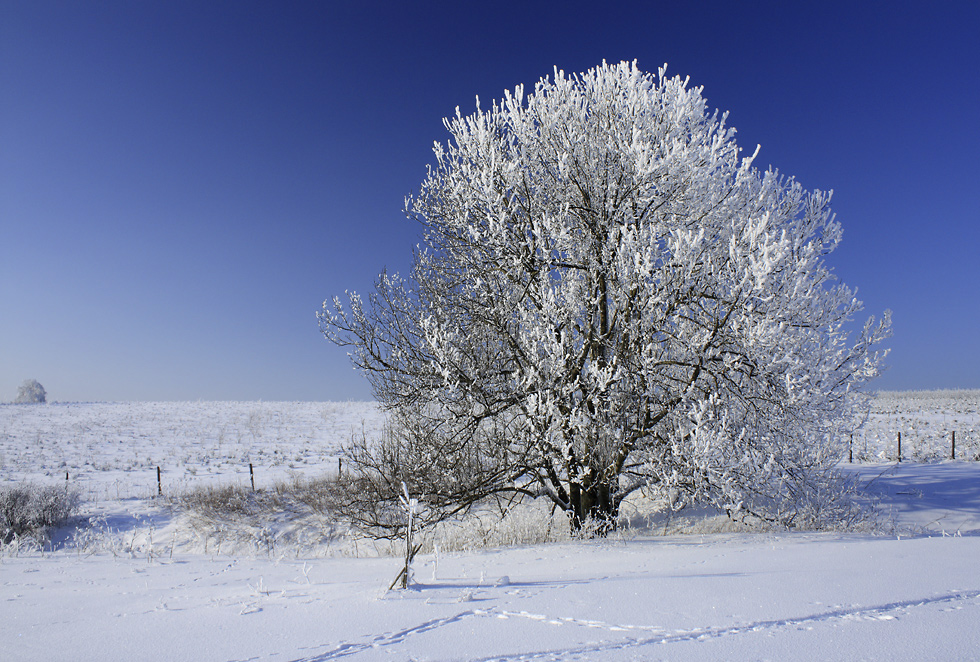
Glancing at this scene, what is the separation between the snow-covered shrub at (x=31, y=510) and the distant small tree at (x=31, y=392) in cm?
7319

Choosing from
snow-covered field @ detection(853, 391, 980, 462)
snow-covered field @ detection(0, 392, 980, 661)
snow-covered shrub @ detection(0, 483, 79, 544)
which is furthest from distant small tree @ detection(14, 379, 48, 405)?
snow-covered field @ detection(853, 391, 980, 462)

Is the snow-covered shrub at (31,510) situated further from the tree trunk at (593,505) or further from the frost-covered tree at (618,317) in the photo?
the tree trunk at (593,505)

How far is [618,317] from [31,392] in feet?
290

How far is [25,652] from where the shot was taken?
7.86ft

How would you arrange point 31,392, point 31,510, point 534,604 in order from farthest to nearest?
point 31,392, point 31,510, point 534,604

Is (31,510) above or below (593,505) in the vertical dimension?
below

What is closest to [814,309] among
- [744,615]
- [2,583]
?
[744,615]

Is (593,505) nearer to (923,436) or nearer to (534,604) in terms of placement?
(534,604)

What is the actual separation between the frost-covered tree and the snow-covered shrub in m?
10.3

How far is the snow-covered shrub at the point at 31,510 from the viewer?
12.0m

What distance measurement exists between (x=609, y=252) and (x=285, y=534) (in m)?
11.0

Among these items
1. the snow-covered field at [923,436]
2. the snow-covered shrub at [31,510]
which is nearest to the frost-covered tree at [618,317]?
the snow-covered field at [923,436]

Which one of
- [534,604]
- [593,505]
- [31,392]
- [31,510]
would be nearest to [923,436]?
[593,505]

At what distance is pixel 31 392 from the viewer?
69.2 m
